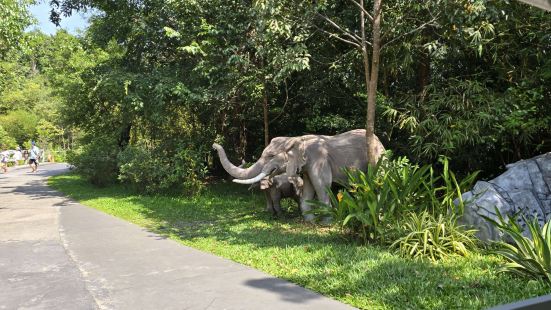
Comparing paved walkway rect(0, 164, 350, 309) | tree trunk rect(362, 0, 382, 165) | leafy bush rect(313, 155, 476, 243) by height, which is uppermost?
tree trunk rect(362, 0, 382, 165)

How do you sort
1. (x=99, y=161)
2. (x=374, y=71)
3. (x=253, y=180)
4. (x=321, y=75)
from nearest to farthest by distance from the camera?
(x=374, y=71) < (x=253, y=180) < (x=321, y=75) < (x=99, y=161)

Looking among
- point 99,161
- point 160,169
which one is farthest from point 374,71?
point 99,161

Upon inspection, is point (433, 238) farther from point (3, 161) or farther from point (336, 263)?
point (3, 161)

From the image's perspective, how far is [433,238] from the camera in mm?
5742

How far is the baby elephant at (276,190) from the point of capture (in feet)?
Answer: 28.6

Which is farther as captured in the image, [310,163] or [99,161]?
[99,161]

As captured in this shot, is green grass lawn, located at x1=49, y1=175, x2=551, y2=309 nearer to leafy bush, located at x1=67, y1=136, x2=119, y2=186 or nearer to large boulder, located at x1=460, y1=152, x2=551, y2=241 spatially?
large boulder, located at x1=460, y1=152, x2=551, y2=241

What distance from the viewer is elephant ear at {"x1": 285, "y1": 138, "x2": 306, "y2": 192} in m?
8.42

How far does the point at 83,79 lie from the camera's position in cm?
1470

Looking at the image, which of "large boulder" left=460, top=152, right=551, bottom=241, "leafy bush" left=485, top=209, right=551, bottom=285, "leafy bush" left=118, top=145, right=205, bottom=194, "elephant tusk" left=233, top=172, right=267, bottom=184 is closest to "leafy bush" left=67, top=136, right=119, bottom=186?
"leafy bush" left=118, top=145, right=205, bottom=194

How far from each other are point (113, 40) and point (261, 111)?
16.8 feet

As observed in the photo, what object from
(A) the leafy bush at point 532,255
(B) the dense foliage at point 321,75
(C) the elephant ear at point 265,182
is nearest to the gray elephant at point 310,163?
(C) the elephant ear at point 265,182

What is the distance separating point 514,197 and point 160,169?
9.16m

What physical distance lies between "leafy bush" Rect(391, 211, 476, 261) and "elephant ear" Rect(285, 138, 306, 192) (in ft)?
8.97
